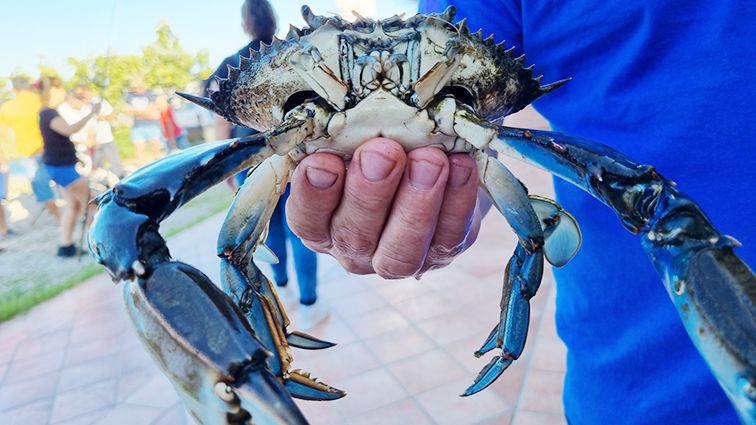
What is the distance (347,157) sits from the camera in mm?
1080

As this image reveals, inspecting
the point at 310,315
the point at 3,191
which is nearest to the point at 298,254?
the point at 310,315

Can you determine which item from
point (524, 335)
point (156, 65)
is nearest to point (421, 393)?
point (524, 335)

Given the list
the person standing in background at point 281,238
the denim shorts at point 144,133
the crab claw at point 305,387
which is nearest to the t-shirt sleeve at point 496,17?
the crab claw at point 305,387

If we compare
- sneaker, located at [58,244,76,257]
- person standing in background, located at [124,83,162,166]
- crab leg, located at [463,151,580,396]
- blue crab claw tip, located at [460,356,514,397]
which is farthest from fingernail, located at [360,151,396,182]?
person standing in background, located at [124,83,162,166]

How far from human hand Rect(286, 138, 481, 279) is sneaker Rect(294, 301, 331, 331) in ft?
7.08

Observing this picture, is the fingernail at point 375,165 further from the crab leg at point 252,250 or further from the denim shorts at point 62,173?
the denim shorts at point 62,173

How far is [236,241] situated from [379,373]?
185 cm

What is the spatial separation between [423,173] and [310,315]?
250cm

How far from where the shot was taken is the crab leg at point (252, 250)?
102 cm

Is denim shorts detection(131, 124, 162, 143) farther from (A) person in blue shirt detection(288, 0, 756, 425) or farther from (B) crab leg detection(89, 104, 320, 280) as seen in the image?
(B) crab leg detection(89, 104, 320, 280)

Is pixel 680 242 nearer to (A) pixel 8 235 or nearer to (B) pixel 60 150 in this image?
(B) pixel 60 150

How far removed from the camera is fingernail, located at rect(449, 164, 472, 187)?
3.43 feet

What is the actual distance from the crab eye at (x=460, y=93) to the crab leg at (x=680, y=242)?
0.32ft

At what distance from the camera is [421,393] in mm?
2551
